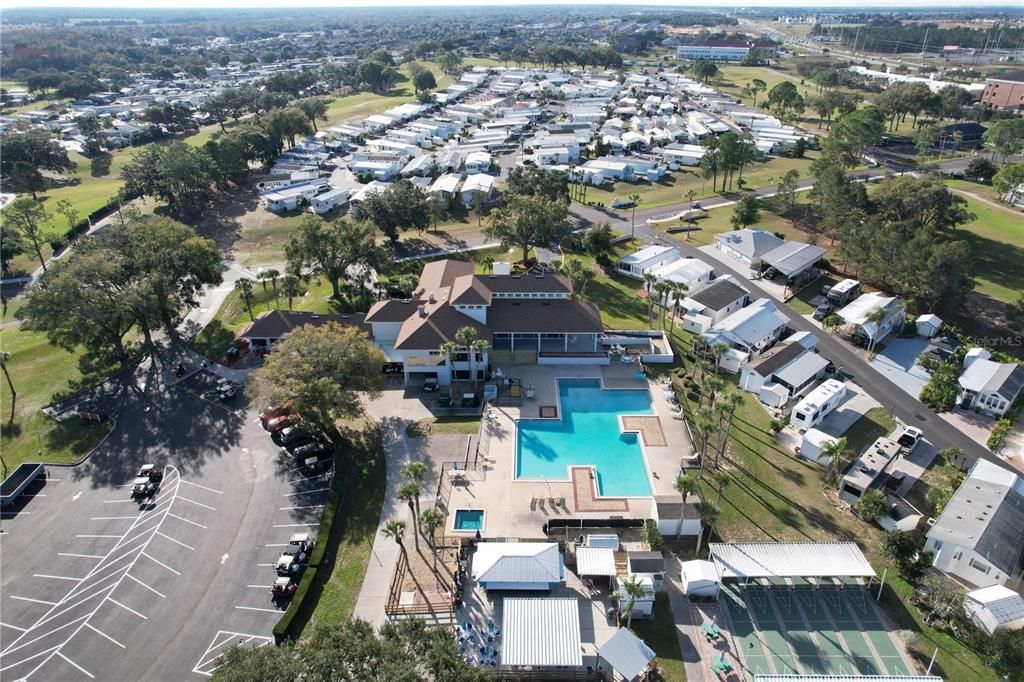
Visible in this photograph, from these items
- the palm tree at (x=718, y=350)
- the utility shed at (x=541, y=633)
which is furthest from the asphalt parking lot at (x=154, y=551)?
the palm tree at (x=718, y=350)

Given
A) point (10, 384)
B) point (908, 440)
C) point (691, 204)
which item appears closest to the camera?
point (908, 440)

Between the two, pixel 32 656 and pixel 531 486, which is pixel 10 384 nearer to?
pixel 32 656

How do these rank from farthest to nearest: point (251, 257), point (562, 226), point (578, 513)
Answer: point (251, 257) → point (562, 226) → point (578, 513)

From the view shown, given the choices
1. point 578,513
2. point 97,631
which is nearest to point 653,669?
point 578,513

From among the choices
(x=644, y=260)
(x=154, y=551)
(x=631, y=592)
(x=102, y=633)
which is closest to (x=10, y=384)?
(x=154, y=551)

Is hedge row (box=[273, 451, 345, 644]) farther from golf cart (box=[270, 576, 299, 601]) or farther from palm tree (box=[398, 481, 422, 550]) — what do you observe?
palm tree (box=[398, 481, 422, 550])

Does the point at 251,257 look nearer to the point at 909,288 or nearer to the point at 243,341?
the point at 243,341
